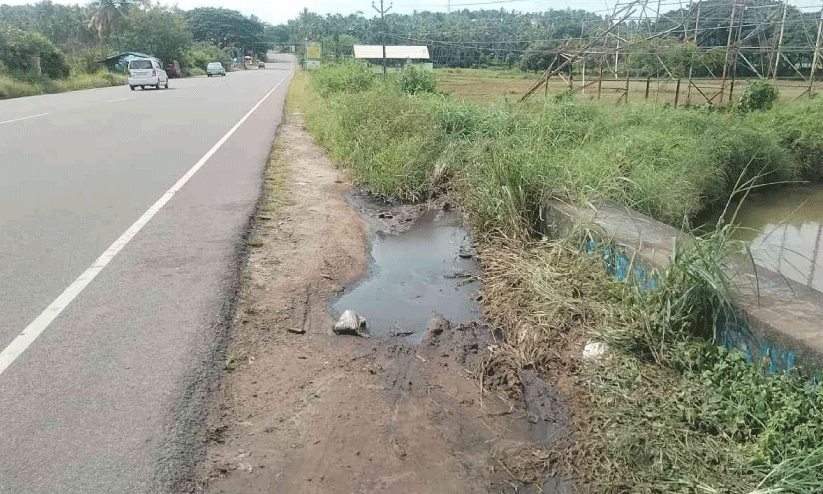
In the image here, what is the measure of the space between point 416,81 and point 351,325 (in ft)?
56.5

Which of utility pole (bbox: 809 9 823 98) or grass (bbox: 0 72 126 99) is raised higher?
utility pole (bbox: 809 9 823 98)

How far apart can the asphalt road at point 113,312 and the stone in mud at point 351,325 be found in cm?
82

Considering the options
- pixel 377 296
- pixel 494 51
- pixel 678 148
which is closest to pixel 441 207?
pixel 377 296

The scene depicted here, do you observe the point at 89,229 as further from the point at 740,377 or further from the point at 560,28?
the point at 560,28

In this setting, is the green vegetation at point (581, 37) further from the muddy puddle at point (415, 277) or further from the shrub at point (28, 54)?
the shrub at point (28, 54)

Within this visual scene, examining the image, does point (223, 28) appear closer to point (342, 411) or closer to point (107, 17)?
point (107, 17)

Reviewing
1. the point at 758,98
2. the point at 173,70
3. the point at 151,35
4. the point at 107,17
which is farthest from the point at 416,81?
the point at 107,17

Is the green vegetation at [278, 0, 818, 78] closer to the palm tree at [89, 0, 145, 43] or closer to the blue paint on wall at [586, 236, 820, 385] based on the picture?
the blue paint on wall at [586, 236, 820, 385]

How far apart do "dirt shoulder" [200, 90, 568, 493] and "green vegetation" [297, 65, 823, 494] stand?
1.07ft

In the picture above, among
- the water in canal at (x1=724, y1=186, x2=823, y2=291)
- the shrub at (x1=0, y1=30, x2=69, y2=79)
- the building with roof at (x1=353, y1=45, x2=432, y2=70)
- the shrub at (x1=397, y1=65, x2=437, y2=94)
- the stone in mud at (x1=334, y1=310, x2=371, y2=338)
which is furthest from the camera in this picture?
the building with roof at (x1=353, y1=45, x2=432, y2=70)

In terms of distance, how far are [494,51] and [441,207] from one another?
197 feet

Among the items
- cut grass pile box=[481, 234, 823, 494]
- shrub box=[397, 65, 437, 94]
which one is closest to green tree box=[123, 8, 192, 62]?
shrub box=[397, 65, 437, 94]

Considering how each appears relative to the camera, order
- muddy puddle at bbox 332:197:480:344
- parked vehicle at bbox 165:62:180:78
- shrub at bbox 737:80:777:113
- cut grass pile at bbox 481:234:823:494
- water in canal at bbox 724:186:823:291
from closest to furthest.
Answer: cut grass pile at bbox 481:234:823:494
muddy puddle at bbox 332:197:480:344
water in canal at bbox 724:186:823:291
shrub at bbox 737:80:777:113
parked vehicle at bbox 165:62:180:78

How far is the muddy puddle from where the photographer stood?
5254mm
